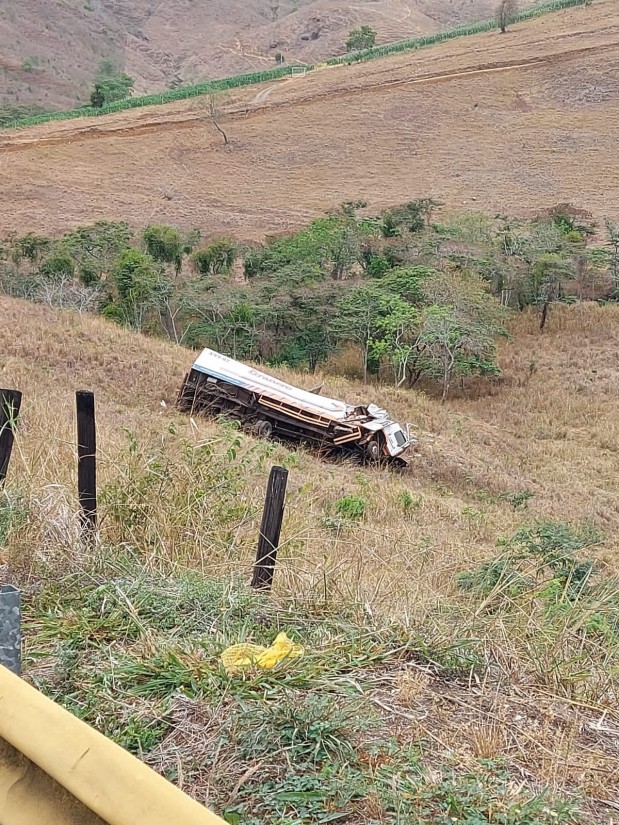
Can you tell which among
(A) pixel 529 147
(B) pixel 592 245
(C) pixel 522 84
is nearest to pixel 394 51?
(C) pixel 522 84

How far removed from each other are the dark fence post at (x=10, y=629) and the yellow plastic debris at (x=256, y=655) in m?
0.68

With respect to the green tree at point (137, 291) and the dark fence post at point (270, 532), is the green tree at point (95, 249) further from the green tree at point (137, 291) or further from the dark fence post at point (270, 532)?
the dark fence post at point (270, 532)

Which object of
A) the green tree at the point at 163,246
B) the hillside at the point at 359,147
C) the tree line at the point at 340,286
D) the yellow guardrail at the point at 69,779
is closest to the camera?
the yellow guardrail at the point at 69,779

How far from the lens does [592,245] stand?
3378cm

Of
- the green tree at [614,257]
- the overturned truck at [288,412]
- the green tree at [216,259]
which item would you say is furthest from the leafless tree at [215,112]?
the overturned truck at [288,412]

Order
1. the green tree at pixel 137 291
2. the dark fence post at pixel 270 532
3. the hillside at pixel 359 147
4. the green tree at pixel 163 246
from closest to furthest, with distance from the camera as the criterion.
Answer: the dark fence post at pixel 270 532
the green tree at pixel 137 291
the green tree at pixel 163 246
the hillside at pixel 359 147

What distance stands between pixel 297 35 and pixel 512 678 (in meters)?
138

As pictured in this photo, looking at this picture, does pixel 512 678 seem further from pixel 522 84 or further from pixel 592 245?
pixel 522 84

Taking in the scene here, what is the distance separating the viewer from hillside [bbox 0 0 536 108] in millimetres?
116688

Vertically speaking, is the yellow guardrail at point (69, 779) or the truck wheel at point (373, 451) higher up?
the yellow guardrail at point (69, 779)

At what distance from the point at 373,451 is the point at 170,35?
154218mm

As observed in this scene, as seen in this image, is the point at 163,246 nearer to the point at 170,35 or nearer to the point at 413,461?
the point at 413,461

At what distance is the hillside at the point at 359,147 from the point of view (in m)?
43.7

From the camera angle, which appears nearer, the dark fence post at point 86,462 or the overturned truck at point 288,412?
the dark fence post at point 86,462
